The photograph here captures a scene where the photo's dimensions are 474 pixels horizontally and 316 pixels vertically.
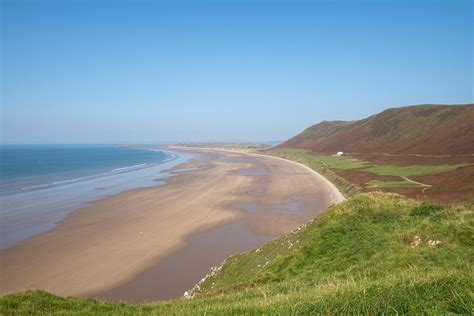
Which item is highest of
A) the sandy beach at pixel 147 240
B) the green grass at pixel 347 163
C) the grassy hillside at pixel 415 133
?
the grassy hillside at pixel 415 133

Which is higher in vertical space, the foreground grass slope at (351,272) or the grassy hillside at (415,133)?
the grassy hillside at (415,133)

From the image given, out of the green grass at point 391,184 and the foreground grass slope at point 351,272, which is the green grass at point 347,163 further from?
the foreground grass slope at point 351,272

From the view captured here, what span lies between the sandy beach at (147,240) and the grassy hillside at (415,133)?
3510 centimetres

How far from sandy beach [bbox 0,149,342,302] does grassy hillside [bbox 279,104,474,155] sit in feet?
115

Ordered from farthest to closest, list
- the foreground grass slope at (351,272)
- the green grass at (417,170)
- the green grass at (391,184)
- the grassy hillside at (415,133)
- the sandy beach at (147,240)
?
1. the grassy hillside at (415,133)
2. the green grass at (417,170)
3. the green grass at (391,184)
4. the sandy beach at (147,240)
5. the foreground grass slope at (351,272)

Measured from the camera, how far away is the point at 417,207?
53.3 ft

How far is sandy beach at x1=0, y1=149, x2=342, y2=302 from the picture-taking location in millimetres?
17828

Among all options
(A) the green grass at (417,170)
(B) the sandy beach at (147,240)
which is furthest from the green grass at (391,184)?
(A) the green grass at (417,170)

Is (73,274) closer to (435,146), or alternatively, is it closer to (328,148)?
(435,146)

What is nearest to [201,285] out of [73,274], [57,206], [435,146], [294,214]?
[73,274]

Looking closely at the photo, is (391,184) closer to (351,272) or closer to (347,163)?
(351,272)

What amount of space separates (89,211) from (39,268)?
15.5 metres

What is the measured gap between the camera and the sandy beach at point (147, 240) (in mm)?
17828

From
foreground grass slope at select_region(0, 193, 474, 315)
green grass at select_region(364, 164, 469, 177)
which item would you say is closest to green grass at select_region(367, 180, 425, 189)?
green grass at select_region(364, 164, 469, 177)
